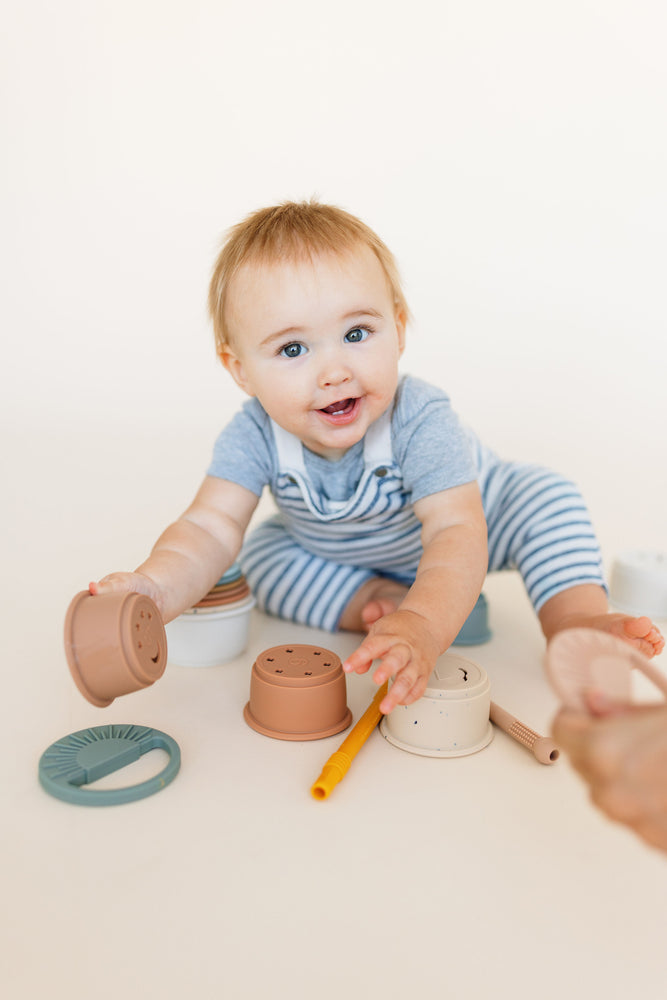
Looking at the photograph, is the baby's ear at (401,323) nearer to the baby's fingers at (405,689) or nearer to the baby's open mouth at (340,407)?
the baby's open mouth at (340,407)

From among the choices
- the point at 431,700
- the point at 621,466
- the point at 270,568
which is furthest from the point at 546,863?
the point at 621,466

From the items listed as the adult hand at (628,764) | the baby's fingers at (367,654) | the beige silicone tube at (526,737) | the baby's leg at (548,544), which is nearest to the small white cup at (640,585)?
the baby's leg at (548,544)

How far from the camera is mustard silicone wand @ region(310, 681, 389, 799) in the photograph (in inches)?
38.5

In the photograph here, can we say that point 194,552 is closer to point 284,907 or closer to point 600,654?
point 284,907

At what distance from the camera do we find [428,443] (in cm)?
133

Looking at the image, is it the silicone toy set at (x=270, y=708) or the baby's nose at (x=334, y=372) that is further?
the baby's nose at (x=334, y=372)

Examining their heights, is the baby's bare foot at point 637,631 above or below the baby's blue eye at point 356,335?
below

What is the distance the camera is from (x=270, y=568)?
158 centimetres

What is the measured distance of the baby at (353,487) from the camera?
1183mm

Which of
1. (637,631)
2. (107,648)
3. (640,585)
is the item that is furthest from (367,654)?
(640,585)

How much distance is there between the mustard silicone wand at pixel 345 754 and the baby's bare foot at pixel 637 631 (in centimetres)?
31

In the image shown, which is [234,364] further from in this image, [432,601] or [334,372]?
[432,601]

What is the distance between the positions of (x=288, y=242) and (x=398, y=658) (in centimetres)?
56

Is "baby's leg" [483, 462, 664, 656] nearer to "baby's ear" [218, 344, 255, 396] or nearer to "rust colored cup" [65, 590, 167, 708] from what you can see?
"baby's ear" [218, 344, 255, 396]
